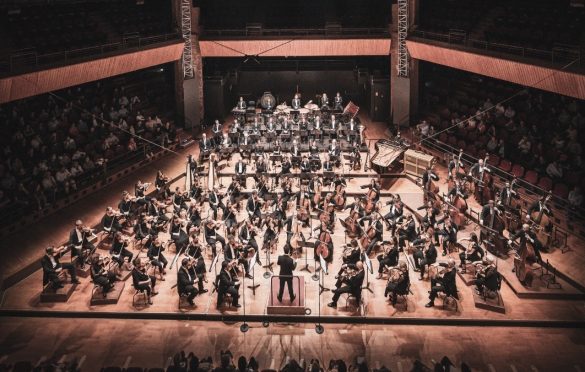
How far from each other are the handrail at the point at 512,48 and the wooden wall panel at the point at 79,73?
8932 mm

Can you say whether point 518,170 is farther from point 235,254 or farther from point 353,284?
point 235,254

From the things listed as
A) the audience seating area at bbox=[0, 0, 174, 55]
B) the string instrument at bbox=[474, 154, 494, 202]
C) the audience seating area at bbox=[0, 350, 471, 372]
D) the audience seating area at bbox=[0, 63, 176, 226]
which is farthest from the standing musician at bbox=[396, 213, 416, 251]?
the audience seating area at bbox=[0, 0, 174, 55]

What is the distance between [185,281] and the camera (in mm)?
11445

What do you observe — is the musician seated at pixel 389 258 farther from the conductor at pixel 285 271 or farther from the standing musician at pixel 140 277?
the standing musician at pixel 140 277

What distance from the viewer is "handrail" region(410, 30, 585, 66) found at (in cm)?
1495

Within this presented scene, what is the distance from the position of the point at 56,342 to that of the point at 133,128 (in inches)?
366

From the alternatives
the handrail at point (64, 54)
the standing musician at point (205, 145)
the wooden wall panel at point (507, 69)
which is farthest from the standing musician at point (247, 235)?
the wooden wall panel at point (507, 69)

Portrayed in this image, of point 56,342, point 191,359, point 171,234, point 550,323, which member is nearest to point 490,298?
point 550,323

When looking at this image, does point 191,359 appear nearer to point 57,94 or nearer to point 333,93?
point 57,94

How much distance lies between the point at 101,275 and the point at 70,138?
20.6 feet

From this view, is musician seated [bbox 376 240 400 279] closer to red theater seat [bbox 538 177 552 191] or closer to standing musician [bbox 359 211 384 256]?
standing musician [bbox 359 211 384 256]

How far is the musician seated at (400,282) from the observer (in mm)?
11312

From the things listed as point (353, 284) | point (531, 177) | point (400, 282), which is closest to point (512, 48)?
point (531, 177)

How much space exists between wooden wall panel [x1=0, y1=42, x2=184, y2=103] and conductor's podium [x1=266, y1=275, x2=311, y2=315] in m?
8.28
